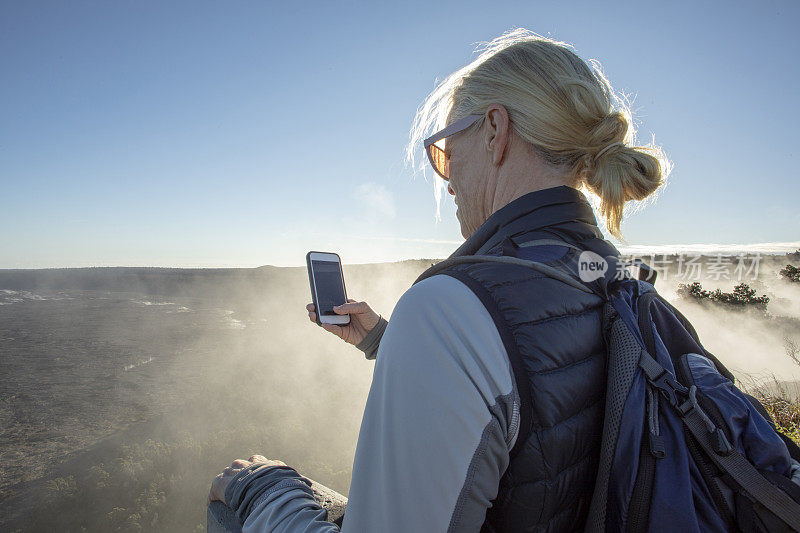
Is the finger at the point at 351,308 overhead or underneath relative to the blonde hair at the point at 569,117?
underneath

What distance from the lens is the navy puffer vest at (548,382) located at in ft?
2.54

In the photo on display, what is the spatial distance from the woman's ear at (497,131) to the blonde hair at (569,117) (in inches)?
1.2

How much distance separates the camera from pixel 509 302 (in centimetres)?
78

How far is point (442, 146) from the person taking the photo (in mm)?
1604

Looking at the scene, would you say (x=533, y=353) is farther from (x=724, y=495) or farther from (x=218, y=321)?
(x=218, y=321)

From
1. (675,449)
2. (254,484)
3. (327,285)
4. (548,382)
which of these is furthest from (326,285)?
(675,449)

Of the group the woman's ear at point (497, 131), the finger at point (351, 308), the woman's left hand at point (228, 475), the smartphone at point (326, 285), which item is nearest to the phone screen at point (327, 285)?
the smartphone at point (326, 285)

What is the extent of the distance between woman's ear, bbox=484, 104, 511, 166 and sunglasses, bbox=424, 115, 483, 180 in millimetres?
58

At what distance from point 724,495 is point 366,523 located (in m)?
0.82

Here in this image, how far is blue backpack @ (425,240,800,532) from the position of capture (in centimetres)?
81

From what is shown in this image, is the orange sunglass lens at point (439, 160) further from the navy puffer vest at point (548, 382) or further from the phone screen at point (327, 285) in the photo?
the phone screen at point (327, 285)

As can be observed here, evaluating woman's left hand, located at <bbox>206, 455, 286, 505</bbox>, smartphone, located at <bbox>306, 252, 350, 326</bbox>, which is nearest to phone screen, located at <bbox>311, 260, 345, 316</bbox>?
smartphone, located at <bbox>306, 252, 350, 326</bbox>

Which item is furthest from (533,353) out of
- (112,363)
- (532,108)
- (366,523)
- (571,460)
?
(112,363)

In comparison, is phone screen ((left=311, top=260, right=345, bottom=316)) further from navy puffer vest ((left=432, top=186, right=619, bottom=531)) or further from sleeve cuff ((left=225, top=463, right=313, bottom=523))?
navy puffer vest ((left=432, top=186, right=619, bottom=531))
